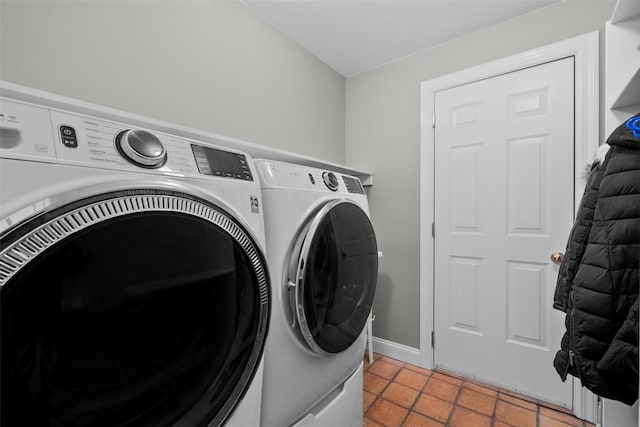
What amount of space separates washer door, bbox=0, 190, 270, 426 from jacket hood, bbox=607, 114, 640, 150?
45.8 inches

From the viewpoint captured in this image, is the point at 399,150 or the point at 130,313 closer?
the point at 130,313

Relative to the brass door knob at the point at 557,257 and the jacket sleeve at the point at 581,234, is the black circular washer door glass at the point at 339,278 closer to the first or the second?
the jacket sleeve at the point at 581,234

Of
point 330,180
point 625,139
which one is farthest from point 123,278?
point 625,139

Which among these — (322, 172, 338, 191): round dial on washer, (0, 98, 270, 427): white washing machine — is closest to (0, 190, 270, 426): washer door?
(0, 98, 270, 427): white washing machine

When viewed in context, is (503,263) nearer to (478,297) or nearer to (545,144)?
(478,297)

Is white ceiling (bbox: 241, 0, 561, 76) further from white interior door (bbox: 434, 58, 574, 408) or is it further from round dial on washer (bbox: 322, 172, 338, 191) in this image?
round dial on washer (bbox: 322, 172, 338, 191)

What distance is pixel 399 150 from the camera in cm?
208

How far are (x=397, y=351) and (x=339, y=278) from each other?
4.62 feet

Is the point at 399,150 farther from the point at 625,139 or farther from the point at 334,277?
the point at 334,277

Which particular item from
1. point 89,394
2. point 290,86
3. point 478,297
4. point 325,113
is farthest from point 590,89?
point 89,394

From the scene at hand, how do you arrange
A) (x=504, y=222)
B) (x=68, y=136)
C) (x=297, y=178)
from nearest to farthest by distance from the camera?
(x=68, y=136)
(x=297, y=178)
(x=504, y=222)

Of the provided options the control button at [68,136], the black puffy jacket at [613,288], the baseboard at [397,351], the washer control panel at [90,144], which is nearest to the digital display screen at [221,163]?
the washer control panel at [90,144]

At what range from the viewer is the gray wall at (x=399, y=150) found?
1858 mm

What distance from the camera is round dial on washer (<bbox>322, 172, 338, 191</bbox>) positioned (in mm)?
1056
